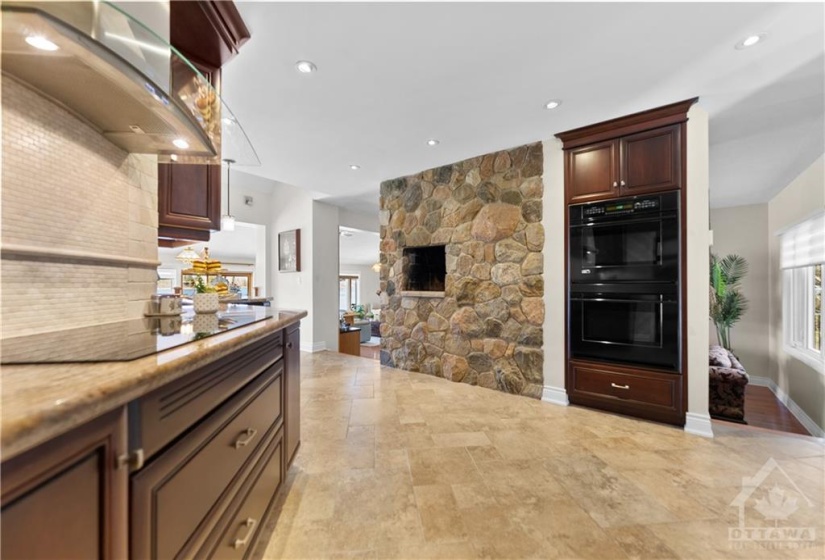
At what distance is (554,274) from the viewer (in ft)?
9.34

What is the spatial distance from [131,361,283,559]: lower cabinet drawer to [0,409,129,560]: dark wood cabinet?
49 millimetres

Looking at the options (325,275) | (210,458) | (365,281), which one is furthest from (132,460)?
(365,281)

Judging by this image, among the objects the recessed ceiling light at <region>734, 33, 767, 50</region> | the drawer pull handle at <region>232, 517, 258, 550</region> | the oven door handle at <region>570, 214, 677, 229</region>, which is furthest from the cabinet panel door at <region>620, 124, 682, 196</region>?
the drawer pull handle at <region>232, 517, 258, 550</region>

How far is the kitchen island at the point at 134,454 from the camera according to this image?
40 cm

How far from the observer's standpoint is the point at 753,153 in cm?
296

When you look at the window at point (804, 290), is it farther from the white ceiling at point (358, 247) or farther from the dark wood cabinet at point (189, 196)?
the white ceiling at point (358, 247)

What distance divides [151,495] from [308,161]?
332cm

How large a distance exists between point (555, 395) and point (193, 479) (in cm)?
282

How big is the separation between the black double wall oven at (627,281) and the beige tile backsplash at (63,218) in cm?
297

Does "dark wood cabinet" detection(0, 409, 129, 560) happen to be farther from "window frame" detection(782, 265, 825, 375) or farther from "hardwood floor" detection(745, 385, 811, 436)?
"window frame" detection(782, 265, 825, 375)

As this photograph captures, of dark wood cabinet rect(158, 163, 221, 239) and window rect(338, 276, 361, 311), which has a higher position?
dark wood cabinet rect(158, 163, 221, 239)

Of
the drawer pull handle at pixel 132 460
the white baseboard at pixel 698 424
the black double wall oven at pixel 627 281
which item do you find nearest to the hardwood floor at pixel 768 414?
the white baseboard at pixel 698 424

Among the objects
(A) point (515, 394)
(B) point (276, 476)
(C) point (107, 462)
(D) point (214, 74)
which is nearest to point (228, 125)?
(D) point (214, 74)

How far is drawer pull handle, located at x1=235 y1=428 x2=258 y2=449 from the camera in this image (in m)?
0.99
